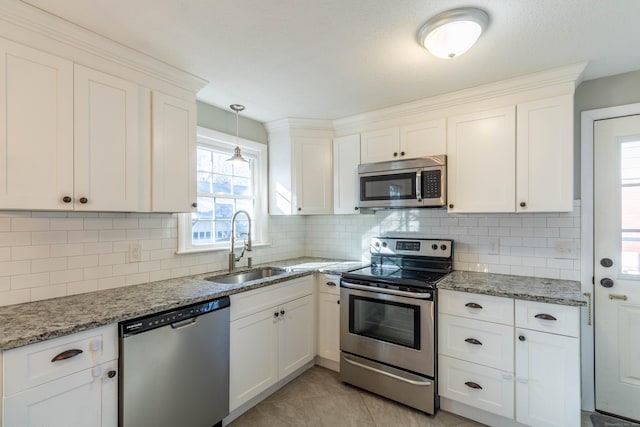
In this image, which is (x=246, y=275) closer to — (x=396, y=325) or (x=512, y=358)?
(x=396, y=325)

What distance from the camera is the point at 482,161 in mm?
2420

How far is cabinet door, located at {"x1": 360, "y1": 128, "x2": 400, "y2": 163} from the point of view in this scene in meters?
2.85

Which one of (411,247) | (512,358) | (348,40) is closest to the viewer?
(348,40)

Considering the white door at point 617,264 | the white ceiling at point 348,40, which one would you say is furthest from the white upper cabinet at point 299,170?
the white door at point 617,264

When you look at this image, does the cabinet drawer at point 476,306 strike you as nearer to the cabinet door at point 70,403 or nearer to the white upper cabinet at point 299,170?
the white upper cabinet at point 299,170

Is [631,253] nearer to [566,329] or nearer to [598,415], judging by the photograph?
[566,329]

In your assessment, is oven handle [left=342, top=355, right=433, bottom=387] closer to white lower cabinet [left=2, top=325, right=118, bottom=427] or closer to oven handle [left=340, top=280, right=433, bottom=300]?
oven handle [left=340, top=280, right=433, bottom=300]

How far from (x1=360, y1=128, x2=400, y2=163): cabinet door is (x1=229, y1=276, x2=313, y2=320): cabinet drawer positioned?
1284 millimetres

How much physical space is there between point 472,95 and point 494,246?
1243 mm

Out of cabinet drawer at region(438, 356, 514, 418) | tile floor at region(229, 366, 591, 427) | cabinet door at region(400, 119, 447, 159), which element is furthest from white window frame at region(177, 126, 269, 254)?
cabinet drawer at region(438, 356, 514, 418)

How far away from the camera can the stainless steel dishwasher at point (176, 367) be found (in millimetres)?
1568


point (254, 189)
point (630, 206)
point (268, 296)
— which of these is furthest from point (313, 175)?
point (630, 206)

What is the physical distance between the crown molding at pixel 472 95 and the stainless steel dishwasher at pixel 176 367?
2095 millimetres

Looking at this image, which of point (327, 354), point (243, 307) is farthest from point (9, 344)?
point (327, 354)
